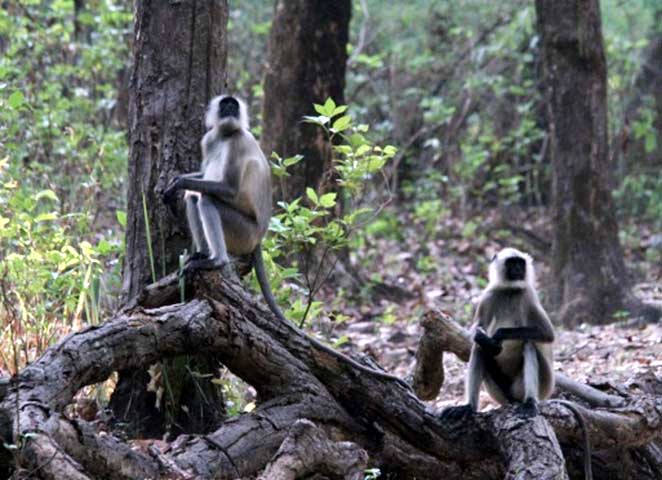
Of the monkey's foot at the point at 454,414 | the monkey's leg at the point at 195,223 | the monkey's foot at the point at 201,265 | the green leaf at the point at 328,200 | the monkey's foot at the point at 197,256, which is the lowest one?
the monkey's foot at the point at 454,414

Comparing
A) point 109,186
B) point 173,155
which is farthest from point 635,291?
point 173,155

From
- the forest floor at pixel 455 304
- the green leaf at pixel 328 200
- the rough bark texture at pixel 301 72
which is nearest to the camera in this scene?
the green leaf at pixel 328 200

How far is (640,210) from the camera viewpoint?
14.2 meters

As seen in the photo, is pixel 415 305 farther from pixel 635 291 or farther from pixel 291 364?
pixel 291 364

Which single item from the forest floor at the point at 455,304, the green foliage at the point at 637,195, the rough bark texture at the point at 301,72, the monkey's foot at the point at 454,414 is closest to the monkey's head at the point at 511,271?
the forest floor at the point at 455,304

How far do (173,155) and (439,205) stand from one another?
9114 millimetres

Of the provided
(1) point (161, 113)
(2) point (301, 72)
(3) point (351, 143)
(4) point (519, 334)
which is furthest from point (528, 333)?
(2) point (301, 72)

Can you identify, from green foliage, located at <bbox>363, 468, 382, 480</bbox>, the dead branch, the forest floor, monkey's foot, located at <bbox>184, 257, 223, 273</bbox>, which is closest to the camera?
the dead branch

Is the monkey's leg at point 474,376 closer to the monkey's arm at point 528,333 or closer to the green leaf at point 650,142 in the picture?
the monkey's arm at point 528,333

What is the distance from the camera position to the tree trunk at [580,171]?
31.0 ft

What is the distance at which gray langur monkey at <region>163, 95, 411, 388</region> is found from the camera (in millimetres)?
5445

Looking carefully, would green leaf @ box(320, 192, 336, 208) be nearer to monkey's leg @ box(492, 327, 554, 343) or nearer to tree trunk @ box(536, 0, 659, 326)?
monkey's leg @ box(492, 327, 554, 343)

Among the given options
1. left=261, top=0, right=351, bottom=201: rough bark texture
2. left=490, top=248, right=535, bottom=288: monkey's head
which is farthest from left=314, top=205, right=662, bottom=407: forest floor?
left=261, top=0, right=351, bottom=201: rough bark texture

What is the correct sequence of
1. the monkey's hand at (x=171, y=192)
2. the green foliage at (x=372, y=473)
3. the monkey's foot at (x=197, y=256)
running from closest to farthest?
the green foliage at (x=372, y=473)
the monkey's foot at (x=197, y=256)
the monkey's hand at (x=171, y=192)
